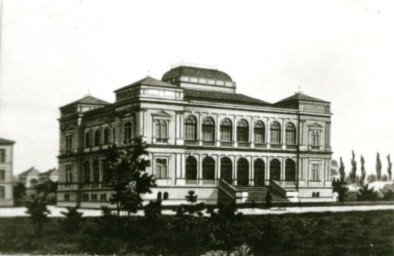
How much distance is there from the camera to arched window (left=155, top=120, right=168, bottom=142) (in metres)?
22.8

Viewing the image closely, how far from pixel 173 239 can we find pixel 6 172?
4525 millimetres

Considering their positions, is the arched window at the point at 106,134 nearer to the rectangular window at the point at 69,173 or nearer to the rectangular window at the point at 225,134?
the rectangular window at the point at 69,173

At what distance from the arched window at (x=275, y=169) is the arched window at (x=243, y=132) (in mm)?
1726

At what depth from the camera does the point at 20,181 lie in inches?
575

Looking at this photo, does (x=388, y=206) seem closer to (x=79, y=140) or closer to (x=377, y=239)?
(x=377, y=239)

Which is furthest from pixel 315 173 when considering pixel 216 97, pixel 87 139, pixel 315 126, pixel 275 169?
pixel 87 139

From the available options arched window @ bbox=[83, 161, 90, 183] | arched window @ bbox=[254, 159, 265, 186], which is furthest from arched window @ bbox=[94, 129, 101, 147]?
arched window @ bbox=[254, 159, 265, 186]

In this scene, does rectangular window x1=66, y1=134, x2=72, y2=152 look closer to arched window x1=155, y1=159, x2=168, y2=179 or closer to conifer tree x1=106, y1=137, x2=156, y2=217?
arched window x1=155, y1=159, x2=168, y2=179

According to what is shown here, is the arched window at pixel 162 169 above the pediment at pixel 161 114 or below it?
below

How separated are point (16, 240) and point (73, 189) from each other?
8227mm

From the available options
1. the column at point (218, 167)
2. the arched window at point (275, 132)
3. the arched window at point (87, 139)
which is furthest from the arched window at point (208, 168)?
the arched window at point (87, 139)

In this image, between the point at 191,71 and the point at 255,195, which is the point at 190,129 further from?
the point at 255,195

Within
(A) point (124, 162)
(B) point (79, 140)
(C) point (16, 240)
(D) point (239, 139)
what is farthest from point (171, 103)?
(C) point (16, 240)

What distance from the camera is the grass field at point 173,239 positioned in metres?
14.2
